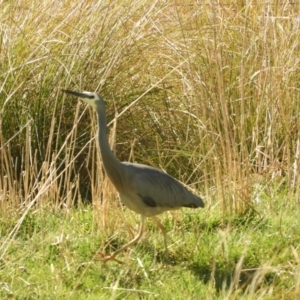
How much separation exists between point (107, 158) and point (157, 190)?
390 millimetres

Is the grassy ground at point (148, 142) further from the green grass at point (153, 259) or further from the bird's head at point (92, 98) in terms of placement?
the bird's head at point (92, 98)

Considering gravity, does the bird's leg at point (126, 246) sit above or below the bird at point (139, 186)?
below

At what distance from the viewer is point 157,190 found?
5.62m

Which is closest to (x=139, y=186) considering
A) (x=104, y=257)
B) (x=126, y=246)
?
(x=126, y=246)

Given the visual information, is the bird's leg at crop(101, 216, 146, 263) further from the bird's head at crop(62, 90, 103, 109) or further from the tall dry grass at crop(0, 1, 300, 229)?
the tall dry grass at crop(0, 1, 300, 229)

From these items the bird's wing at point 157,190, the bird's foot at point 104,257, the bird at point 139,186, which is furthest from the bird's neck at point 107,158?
the bird's foot at point 104,257

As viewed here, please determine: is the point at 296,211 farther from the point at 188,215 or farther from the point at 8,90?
the point at 8,90

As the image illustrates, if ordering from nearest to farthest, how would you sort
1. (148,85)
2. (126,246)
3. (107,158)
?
(126,246) → (107,158) → (148,85)

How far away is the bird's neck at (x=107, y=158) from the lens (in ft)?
17.9

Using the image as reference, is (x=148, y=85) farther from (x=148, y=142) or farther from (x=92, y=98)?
(x=92, y=98)

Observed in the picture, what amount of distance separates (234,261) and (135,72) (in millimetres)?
2718

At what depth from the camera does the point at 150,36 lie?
305 inches

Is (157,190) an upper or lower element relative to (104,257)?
upper

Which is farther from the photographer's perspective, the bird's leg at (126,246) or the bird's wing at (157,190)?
the bird's wing at (157,190)
